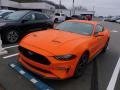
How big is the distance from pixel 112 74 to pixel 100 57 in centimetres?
191

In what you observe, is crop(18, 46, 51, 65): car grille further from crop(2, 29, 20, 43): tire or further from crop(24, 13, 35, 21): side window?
crop(24, 13, 35, 21): side window

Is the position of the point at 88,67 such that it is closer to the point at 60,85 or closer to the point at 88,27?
the point at 88,27

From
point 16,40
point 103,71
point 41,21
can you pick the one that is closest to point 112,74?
point 103,71

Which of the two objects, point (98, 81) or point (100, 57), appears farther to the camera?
point (100, 57)

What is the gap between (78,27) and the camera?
642 centimetres

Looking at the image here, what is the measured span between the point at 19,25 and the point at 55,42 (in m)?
4.43

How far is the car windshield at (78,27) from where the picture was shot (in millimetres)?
6191

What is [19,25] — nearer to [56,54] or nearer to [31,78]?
[31,78]

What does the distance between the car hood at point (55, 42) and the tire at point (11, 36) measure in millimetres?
3247

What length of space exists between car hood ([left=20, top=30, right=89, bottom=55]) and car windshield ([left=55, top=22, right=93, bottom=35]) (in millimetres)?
449

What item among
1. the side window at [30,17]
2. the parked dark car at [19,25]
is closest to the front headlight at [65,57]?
the parked dark car at [19,25]

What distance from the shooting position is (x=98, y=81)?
513 cm

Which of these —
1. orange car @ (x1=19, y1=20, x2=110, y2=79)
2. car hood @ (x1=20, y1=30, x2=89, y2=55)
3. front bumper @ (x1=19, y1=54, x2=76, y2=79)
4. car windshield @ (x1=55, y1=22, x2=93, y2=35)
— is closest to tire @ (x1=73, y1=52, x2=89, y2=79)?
orange car @ (x1=19, y1=20, x2=110, y2=79)

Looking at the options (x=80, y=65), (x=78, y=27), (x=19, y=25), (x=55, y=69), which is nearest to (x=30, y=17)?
(x=19, y=25)
